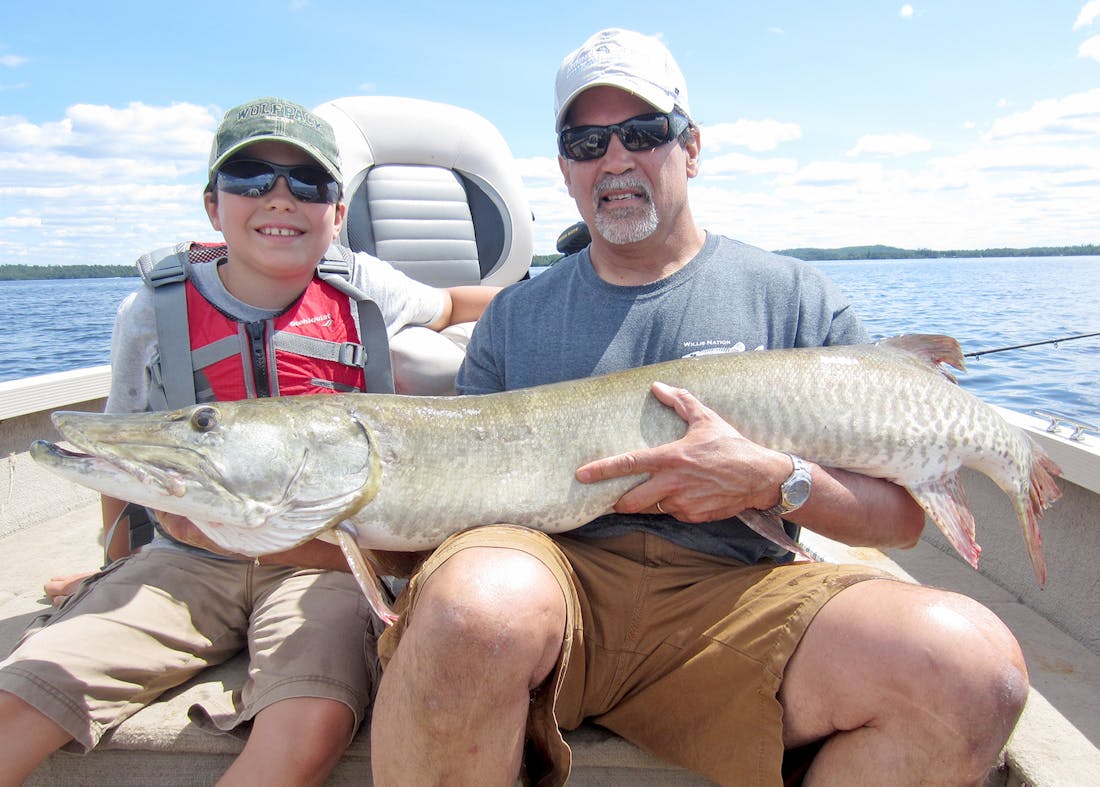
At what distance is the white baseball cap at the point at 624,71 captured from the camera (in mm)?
2701

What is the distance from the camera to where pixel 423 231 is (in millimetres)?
4793

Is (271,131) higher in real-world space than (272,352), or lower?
higher

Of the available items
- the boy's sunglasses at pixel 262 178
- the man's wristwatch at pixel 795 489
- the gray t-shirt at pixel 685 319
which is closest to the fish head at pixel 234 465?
the gray t-shirt at pixel 685 319

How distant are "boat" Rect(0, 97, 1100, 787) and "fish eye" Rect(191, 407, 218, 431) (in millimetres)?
928

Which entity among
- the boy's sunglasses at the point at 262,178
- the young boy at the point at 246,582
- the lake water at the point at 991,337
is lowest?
the lake water at the point at 991,337

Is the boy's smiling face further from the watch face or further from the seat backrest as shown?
the watch face

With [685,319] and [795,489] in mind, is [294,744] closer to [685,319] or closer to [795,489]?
[795,489]

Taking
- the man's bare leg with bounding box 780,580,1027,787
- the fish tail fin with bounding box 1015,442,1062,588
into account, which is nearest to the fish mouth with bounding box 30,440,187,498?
the man's bare leg with bounding box 780,580,1027,787

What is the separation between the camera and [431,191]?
484 centimetres

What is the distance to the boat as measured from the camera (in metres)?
2.28

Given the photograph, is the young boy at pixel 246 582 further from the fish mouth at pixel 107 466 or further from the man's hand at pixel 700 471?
the man's hand at pixel 700 471

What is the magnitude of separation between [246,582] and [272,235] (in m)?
1.29

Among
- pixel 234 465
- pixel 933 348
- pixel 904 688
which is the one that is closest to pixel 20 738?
pixel 234 465

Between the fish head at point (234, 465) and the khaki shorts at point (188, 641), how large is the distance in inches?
15.4
